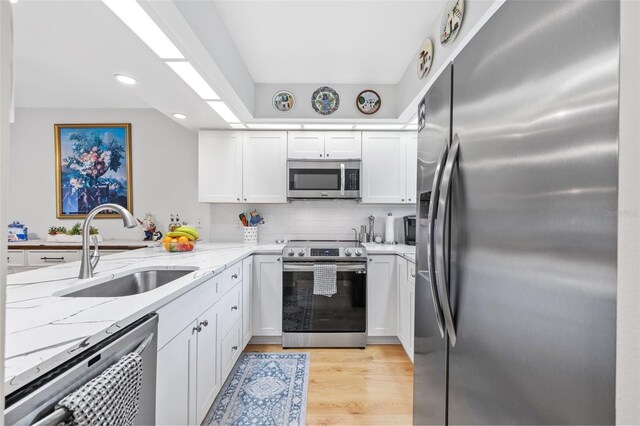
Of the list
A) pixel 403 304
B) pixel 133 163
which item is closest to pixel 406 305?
pixel 403 304

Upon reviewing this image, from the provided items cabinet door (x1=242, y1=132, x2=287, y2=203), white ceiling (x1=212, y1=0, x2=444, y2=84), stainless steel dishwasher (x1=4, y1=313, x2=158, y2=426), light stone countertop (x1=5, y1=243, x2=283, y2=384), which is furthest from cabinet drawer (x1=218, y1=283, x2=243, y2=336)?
white ceiling (x1=212, y1=0, x2=444, y2=84)

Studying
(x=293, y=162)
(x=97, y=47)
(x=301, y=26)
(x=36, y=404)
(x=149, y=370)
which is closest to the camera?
(x=36, y=404)

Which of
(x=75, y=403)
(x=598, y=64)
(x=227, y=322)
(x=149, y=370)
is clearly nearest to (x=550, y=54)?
(x=598, y=64)

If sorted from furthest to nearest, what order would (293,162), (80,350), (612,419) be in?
(293,162), (80,350), (612,419)

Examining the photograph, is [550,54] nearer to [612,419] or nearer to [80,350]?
[612,419]

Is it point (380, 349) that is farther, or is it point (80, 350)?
point (380, 349)

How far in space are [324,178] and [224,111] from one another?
1151mm

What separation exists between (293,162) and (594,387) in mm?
2801

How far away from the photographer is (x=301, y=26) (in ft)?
6.72

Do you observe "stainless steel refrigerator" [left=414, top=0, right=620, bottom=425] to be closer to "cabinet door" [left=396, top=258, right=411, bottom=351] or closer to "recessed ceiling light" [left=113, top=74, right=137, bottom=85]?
"cabinet door" [left=396, top=258, right=411, bottom=351]

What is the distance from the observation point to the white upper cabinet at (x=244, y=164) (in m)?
3.08

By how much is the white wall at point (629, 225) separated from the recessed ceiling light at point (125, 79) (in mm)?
2378

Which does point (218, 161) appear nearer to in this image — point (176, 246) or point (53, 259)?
point (176, 246)

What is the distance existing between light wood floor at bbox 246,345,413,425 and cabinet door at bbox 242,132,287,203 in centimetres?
164
